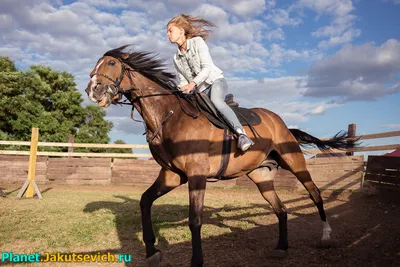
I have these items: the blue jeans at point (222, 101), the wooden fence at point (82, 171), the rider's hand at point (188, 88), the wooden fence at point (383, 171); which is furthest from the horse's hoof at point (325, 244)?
the wooden fence at point (82, 171)

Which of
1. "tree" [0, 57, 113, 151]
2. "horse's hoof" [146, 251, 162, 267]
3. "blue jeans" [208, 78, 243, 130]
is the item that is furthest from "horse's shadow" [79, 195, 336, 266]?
"tree" [0, 57, 113, 151]

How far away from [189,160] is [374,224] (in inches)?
193

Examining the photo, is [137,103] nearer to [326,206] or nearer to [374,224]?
[374,224]

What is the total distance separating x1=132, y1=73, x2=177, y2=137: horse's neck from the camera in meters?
4.18

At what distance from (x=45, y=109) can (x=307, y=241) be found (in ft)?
85.5

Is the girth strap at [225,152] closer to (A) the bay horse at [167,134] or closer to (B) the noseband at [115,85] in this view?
(A) the bay horse at [167,134]

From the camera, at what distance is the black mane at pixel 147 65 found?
436cm

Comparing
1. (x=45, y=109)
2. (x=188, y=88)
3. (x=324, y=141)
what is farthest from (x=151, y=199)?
(x=45, y=109)

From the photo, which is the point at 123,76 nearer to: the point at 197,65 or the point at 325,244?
the point at 197,65

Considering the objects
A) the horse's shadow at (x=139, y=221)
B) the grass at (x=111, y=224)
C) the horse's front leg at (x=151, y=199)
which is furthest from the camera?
the grass at (x=111, y=224)

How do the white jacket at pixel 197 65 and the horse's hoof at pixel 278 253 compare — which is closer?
the white jacket at pixel 197 65

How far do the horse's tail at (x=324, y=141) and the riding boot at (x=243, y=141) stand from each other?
2313mm

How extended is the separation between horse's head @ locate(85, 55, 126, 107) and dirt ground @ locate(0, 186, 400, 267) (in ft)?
7.53

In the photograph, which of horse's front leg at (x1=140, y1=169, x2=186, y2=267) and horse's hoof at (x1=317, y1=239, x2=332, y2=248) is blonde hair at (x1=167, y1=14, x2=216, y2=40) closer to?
horse's front leg at (x1=140, y1=169, x2=186, y2=267)
